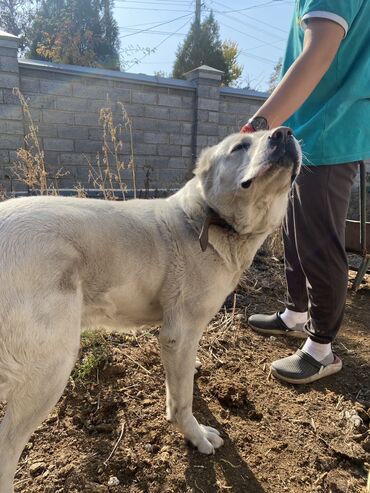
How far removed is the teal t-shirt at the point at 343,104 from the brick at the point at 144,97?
6324 mm

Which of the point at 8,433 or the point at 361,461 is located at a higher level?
the point at 8,433

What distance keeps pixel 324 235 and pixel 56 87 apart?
6.72 meters

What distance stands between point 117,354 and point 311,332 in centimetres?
137

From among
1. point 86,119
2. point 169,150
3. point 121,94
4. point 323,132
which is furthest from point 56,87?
point 323,132

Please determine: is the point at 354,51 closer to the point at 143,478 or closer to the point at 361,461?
the point at 361,461

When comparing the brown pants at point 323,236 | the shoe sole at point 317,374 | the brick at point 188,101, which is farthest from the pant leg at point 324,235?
the brick at point 188,101

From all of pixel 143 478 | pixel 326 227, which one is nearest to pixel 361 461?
pixel 143 478

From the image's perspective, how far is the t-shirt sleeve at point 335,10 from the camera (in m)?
2.03

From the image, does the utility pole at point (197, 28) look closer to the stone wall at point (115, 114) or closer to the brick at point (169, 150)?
the stone wall at point (115, 114)

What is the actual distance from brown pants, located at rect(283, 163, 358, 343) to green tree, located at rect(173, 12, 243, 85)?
18306mm

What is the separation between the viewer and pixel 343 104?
236 cm

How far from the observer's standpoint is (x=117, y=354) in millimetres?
2795

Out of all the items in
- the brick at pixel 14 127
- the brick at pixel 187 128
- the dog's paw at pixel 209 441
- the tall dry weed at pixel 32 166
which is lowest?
the dog's paw at pixel 209 441

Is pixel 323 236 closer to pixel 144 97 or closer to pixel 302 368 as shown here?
pixel 302 368
